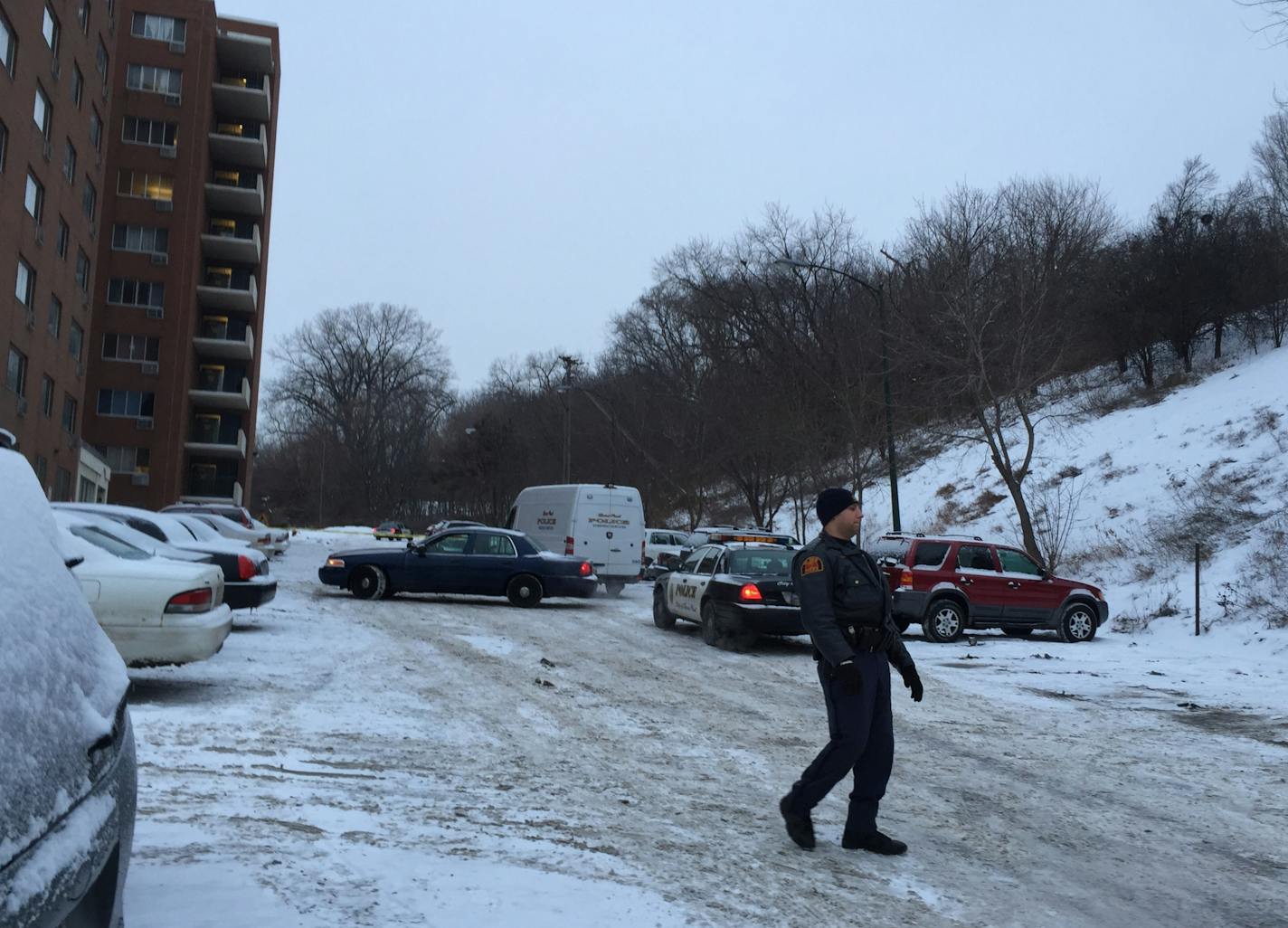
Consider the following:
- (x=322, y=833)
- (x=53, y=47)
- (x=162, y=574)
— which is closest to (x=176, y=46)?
(x=53, y=47)

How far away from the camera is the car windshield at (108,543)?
995cm

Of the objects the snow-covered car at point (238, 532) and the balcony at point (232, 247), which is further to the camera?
the balcony at point (232, 247)

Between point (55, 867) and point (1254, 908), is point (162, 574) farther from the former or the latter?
point (1254, 908)

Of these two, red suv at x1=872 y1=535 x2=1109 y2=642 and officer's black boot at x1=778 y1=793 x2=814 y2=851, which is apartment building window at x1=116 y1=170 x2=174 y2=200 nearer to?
red suv at x1=872 y1=535 x2=1109 y2=642

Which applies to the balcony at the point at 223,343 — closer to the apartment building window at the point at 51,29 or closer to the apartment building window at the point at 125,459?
the apartment building window at the point at 125,459

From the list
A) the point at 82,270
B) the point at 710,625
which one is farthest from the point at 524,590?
the point at 82,270

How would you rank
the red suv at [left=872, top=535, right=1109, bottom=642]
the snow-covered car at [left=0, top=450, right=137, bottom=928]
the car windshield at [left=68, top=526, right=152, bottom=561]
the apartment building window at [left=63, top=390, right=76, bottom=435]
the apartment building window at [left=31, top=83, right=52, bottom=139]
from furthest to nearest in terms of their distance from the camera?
the apartment building window at [left=63, top=390, right=76, bottom=435] < the apartment building window at [left=31, top=83, right=52, bottom=139] < the red suv at [left=872, top=535, right=1109, bottom=642] < the car windshield at [left=68, top=526, right=152, bottom=561] < the snow-covered car at [left=0, top=450, right=137, bottom=928]

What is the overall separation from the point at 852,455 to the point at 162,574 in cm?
2505

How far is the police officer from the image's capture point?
18.7 ft

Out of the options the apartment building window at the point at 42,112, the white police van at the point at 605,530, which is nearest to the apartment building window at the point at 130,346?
the apartment building window at the point at 42,112

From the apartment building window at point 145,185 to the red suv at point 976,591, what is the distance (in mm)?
46698

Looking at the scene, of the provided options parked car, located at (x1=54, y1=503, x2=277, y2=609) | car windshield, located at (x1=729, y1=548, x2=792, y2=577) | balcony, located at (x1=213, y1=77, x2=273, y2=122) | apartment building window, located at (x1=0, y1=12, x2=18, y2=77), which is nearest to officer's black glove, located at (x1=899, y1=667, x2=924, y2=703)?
car windshield, located at (x1=729, y1=548, x2=792, y2=577)

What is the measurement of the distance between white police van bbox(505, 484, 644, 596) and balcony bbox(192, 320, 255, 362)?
125 feet

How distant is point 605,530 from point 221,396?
38.5m
